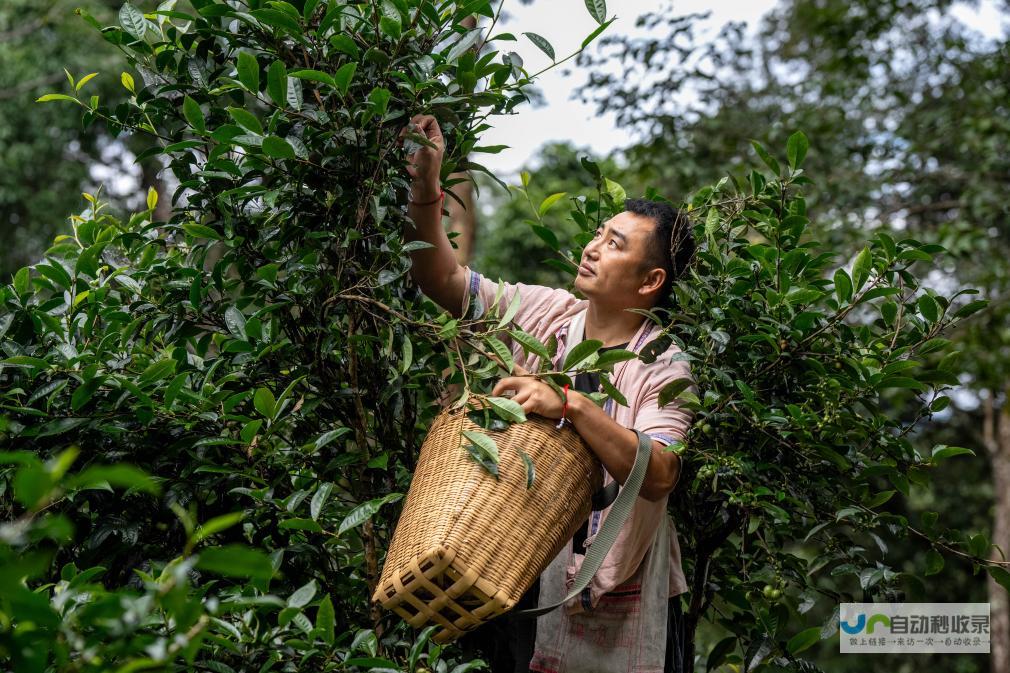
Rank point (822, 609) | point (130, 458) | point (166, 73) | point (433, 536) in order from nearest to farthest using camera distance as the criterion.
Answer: point (433, 536)
point (130, 458)
point (166, 73)
point (822, 609)

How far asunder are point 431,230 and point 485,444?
61cm

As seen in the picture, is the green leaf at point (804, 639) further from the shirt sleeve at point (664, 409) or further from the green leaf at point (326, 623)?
the green leaf at point (326, 623)

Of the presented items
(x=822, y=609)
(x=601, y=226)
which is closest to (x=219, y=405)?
(x=601, y=226)

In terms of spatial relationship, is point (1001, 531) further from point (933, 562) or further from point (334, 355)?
point (334, 355)

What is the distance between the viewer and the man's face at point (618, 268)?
2.19 metres

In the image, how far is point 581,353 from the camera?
5.75 feet

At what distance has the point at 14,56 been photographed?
9.35 m

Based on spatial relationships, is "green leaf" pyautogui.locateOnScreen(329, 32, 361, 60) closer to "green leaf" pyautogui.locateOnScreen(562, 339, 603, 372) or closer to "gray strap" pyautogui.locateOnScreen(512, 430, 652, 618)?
"green leaf" pyautogui.locateOnScreen(562, 339, 603, 372)

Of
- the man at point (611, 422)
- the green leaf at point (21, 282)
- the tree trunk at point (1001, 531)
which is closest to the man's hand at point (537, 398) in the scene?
the man at point (611, 422)

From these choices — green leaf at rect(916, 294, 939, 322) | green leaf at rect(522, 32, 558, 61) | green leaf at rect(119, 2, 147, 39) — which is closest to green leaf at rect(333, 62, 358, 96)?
green leaf at rect(522, 32, 558, 61)

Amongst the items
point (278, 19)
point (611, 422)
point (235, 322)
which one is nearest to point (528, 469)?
point (611, 422)

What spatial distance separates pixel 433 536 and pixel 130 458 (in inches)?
25.4

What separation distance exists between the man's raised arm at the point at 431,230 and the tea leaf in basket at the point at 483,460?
0.49 m

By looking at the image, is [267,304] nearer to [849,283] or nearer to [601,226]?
[601,226]
